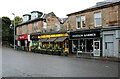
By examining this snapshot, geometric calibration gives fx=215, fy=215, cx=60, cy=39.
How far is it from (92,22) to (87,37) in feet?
7.17

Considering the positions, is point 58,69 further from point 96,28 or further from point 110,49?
point 96,28

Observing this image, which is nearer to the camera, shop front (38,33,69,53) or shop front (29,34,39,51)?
shop front (38,33,69,53)

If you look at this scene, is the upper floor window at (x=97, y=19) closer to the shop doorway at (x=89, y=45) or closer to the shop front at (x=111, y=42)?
the shop front at (x=111, y=42)

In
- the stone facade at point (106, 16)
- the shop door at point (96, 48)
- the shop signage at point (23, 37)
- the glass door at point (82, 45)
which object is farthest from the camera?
the shop signage at point (23, 37)

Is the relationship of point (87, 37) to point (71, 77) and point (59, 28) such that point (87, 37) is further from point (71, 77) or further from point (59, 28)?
point (71, 77)

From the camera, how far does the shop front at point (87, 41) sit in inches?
1114

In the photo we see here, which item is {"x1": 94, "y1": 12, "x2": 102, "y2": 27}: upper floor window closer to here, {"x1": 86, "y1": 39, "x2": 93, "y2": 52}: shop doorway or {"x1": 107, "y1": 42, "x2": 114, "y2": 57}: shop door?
{"x1": 86, "y1": 39, "x2": 93, "y2": 52}: shop doorway

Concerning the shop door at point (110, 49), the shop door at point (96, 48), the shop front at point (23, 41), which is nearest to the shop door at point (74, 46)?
the shop door at point (96, 48)

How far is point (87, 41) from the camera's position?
3083cm

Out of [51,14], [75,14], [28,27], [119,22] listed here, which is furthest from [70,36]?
[28,27]

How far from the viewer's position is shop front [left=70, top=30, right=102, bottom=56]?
92.8 ft

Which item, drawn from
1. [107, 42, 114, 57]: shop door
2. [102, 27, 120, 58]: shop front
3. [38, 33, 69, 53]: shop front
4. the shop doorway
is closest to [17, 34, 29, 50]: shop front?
[38, 33, 69, 53]: shop front

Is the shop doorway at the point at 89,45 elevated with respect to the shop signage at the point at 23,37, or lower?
lower

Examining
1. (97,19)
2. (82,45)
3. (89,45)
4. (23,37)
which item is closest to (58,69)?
(97,19)
